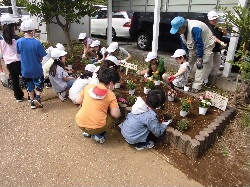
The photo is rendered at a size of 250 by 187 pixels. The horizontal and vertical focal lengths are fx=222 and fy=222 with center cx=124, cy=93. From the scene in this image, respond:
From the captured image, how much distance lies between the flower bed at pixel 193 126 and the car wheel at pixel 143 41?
3.69 m

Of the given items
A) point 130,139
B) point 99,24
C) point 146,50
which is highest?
point 99,24

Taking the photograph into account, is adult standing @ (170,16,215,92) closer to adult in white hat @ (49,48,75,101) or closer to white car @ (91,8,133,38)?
adult in white hat @ (49,48,75,101)

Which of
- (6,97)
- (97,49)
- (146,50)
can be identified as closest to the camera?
(6,97)

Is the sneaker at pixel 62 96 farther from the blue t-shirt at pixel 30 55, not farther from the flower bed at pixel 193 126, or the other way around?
the flower bed at pixel 193 126

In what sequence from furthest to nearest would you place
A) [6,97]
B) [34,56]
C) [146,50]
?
[146,50], [6,97], [34,56]

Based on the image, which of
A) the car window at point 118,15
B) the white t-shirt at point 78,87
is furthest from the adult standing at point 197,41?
the car window at point 118,15

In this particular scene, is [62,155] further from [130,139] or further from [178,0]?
[178,0]

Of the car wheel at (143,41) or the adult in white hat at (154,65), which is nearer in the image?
the adult in white hat at (154,65)

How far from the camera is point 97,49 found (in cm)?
596

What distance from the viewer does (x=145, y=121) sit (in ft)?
9.52

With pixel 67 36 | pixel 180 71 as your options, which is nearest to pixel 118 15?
pixel 67 36

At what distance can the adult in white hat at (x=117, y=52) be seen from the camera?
489 cm

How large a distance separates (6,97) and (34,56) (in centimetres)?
139

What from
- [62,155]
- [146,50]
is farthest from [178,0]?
[62,155]
